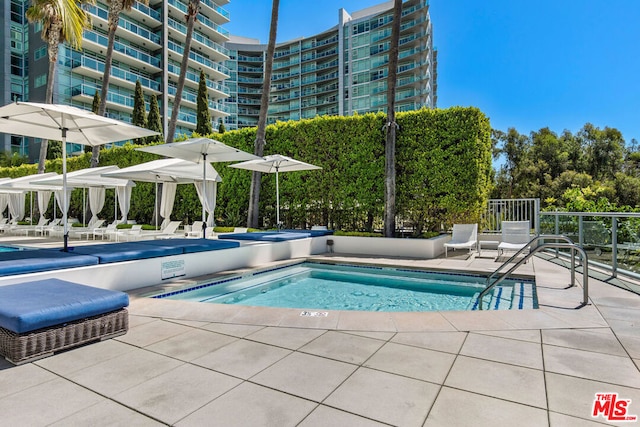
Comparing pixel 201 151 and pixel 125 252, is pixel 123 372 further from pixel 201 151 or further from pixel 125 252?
pixel 201 151

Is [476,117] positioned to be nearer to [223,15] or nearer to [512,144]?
[512,144]

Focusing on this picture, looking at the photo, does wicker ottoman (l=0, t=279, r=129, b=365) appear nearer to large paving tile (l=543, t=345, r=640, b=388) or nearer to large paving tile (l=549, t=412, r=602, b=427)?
large paving tile (l=549, t=412, r=602, b=427)

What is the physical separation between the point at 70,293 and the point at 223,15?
49.9 m

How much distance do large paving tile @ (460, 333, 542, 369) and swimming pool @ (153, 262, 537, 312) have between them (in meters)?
2.24

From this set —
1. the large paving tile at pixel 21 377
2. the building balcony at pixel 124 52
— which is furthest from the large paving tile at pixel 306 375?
the building balcony at pixel 124 52

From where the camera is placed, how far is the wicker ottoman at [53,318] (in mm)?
2996

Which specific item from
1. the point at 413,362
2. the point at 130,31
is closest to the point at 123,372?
the point at 413,362

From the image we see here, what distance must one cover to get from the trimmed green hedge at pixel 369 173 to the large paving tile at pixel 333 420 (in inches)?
369

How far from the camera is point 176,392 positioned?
8.29 ft

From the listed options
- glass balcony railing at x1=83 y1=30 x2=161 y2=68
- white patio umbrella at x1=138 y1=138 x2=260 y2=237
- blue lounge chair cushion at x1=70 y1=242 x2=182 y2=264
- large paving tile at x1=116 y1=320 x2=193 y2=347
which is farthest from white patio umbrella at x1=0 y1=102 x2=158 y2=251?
glass balcony railing at x1=83 y1=30 x2=161 y2=68

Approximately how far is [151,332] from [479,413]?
3.23 metres

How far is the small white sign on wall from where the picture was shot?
6.36m

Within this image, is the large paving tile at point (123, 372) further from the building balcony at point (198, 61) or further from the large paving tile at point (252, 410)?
the building balcony at point (198, 61)

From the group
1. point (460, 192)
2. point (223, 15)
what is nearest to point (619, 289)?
point (460, 192)
